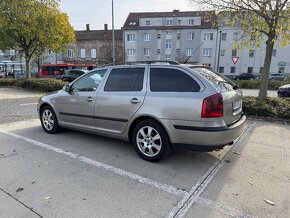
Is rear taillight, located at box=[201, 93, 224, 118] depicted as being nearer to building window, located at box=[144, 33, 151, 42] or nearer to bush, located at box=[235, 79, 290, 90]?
bush, located at box=[235, 79, 290, 90]

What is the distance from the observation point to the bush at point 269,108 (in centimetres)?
761

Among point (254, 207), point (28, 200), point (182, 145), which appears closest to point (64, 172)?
point (28, 200)

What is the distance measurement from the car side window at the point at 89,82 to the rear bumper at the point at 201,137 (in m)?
2.00

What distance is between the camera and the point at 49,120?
228 inches

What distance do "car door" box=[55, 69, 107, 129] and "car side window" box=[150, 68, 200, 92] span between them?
1261 millimetres

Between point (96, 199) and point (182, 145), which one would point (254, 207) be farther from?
point (96, 199)

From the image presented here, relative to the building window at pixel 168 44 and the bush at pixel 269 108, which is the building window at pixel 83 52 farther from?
the bush at pixel 269 108

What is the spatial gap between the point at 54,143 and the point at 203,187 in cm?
326

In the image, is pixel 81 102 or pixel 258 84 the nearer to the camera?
pixel 81 102

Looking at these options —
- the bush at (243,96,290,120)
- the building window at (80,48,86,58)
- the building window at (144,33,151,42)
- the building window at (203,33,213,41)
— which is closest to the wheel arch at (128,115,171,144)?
the bush at (243,96,290,120)

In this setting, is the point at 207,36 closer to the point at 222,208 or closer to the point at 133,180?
the point at 133,180

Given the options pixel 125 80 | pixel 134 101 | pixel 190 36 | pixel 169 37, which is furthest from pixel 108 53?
pixel 134 101

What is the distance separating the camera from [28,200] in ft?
9.78

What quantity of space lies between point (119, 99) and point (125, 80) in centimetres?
39
